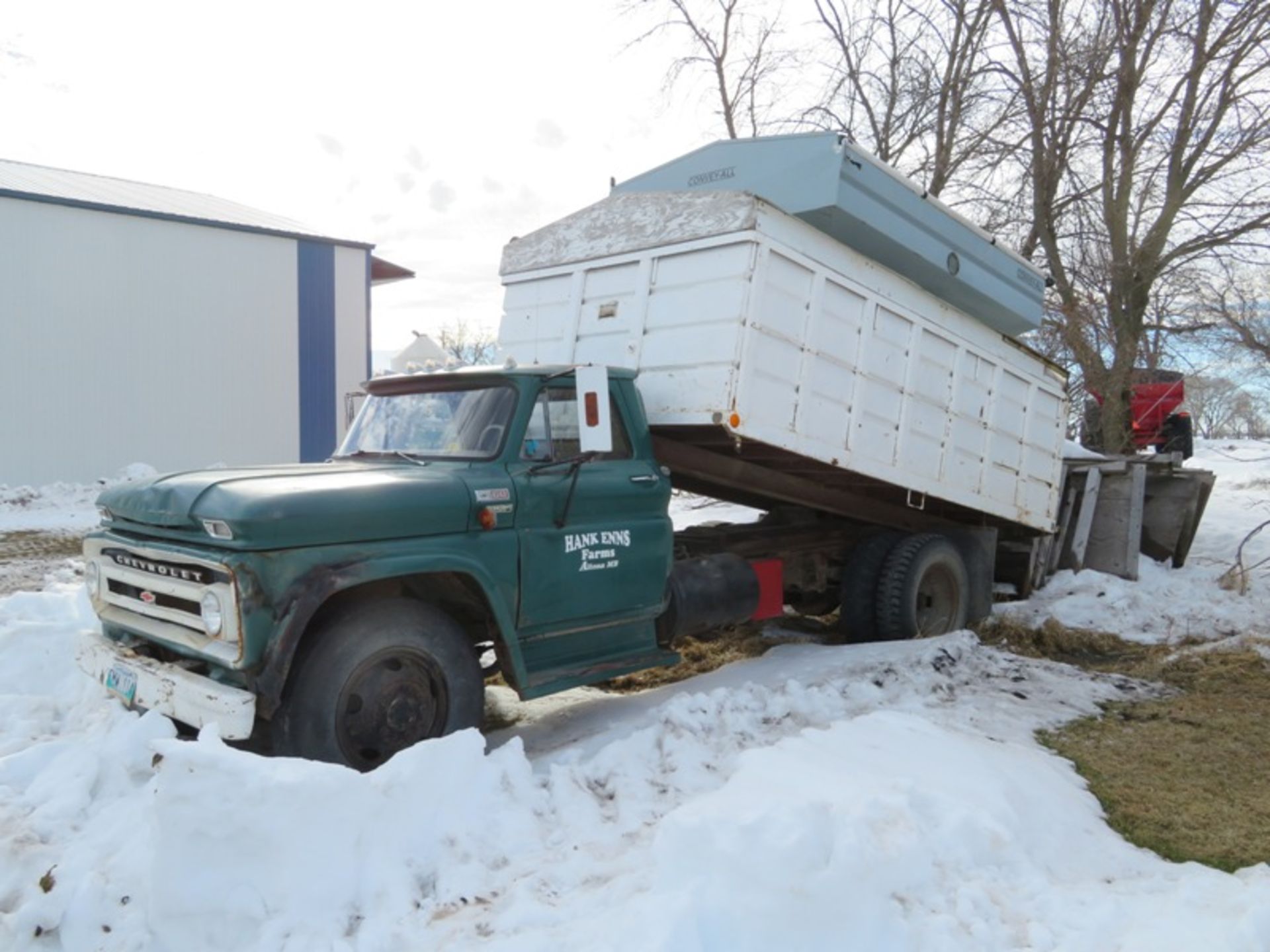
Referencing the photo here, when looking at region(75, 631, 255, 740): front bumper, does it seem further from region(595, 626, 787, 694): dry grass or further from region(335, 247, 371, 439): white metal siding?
region(335, 247, 371, 439): white metal siding

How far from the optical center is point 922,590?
298 inches

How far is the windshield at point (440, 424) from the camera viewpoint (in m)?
4.84

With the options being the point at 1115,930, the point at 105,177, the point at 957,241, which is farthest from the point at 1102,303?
the point at 105,177

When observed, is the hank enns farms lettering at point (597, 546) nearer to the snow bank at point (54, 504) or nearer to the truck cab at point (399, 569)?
the truck cab at point (399, 569)

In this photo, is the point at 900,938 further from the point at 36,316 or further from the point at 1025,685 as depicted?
the point at 36,316

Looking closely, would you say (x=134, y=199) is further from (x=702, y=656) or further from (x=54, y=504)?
(x=702, y=656)

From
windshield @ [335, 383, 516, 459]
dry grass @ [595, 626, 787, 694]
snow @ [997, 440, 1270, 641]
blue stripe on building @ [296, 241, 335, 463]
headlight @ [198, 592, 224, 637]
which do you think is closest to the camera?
headlight @ [198, 592, 224, 637]

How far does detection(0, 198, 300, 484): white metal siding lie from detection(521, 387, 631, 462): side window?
15677 mm

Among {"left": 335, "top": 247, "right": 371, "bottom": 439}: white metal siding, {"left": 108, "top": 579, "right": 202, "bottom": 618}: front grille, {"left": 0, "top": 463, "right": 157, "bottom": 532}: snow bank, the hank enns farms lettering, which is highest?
{"left": 335, "top": 247, "right": 371, "bottom": 439}: white metal siding

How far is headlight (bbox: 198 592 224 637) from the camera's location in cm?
375

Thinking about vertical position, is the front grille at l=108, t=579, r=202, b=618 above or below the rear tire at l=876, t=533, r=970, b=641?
above

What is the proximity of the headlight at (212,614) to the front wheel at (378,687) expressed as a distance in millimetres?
374

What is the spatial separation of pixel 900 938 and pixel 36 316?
736 inches

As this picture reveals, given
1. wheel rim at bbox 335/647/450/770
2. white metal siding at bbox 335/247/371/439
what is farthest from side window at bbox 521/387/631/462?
white metal siding at bbox 335/247/371/439
